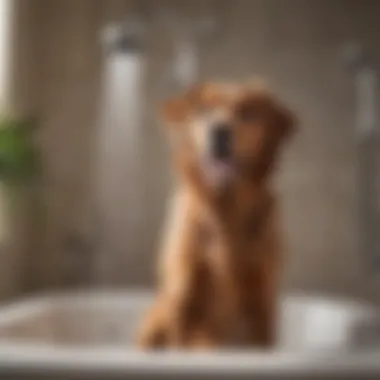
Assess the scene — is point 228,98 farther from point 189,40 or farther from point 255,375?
point 255,375

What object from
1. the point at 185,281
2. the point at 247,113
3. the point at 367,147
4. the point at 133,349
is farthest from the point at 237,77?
the point at 133,349

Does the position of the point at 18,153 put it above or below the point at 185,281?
above

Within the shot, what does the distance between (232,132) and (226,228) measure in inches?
6.0

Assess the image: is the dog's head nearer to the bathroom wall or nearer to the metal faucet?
the bathroom wall

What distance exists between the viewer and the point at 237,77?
1429 millimetres

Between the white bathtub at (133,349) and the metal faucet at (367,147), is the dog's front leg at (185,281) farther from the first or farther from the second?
the metal faucet at (367,147)

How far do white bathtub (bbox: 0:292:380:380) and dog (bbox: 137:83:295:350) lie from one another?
76 millimetres

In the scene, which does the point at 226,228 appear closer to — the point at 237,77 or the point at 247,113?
the point at 247,113

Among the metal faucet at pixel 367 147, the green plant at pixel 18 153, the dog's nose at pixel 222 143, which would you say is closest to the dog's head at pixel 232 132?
the dog's nose at pixel 222 143

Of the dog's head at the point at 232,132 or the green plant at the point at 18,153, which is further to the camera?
the green plant at the point at 18,153

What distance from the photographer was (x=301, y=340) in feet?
4.07

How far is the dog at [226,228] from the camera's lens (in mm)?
1263

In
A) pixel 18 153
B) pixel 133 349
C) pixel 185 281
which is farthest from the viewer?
pixel 18 153

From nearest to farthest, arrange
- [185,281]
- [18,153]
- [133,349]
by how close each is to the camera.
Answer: [133,349], [185,281], [18,153]
